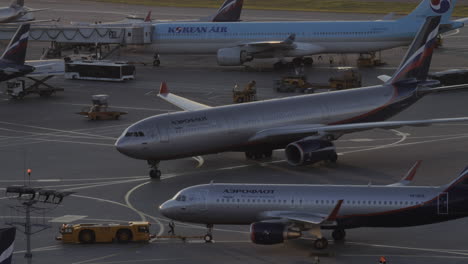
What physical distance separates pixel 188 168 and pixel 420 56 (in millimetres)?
17752

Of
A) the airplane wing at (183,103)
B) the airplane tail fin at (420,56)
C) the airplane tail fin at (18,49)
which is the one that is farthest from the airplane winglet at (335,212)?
the airplane tail fin at (18,49)

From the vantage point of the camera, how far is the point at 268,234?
4344 cm

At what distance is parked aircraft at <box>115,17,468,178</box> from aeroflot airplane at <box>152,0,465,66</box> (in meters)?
31.3

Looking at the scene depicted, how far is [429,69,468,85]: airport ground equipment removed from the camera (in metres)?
89.8

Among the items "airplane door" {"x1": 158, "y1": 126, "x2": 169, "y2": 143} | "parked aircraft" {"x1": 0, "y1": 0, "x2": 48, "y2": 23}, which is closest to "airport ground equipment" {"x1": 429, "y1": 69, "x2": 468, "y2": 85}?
"airplane door" {"x1": 158, "y1": 126, "x2": 169, "y2": 143}

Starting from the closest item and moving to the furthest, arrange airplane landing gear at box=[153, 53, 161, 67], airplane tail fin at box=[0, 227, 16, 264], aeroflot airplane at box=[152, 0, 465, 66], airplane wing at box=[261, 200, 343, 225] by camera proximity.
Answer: airplane tail fin at box=[0, 227, 16, 264]
airplane wing at box=[261, 200, 343, 225]
aeroflot airplane at box=[152, 0, 465, 66]
airplane landing gear at box=[153, 53, 161, 67]

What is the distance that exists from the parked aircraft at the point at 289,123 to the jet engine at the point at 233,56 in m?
33.5

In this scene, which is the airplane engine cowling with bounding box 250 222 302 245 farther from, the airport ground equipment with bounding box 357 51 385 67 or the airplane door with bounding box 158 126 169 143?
the airport ground equipment with bounding box 357 51 385 67

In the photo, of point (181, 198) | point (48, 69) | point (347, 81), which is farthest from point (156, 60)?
point (181, 198)

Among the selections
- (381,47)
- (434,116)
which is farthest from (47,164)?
(381,47)

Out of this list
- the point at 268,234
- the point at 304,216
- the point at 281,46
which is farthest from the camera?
the point at 281,46

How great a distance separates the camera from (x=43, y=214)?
168 feet

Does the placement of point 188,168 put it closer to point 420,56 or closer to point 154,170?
point 154,170

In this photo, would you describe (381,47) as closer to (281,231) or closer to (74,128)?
(74,128)
